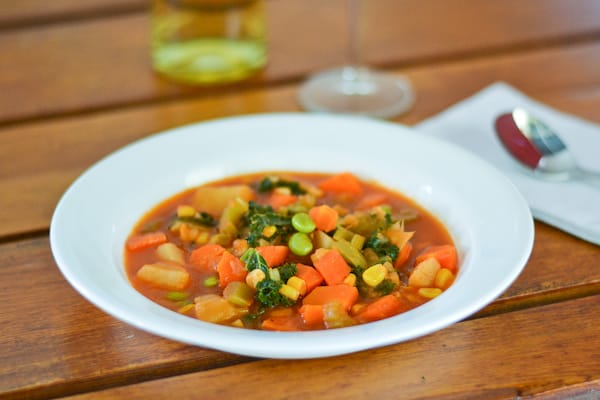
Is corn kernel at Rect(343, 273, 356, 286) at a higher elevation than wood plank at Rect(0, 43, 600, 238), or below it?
higher

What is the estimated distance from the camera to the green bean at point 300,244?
165 centimetres

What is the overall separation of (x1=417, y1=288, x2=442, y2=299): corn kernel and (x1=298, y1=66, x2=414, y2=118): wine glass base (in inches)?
35.8

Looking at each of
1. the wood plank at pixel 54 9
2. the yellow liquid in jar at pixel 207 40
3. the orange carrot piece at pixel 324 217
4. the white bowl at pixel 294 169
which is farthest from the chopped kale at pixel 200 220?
the wood plank at pixel 54 9

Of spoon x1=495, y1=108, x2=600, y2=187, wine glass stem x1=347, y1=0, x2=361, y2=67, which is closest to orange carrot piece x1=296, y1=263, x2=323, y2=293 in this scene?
spoon x1=495, y1=108, x2=600, y2=187

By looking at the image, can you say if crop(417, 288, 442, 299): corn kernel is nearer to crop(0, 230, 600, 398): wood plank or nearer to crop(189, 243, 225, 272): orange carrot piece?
crop(0, 230, 600, 398): wood plank

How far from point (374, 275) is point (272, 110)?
3.23 feet

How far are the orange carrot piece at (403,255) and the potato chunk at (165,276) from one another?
408mm

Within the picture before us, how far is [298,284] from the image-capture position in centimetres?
154

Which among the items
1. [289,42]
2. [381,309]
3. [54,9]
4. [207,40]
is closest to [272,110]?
[207,40]

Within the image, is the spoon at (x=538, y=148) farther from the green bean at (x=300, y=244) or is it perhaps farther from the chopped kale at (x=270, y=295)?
the chopped kale at (x=270, y=295)

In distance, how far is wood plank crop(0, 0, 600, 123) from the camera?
2.54m

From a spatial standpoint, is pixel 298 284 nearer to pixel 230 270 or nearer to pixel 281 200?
pixel 230 270

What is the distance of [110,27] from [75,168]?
977 mm

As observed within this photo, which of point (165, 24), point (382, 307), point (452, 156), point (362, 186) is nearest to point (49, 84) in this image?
point (165, 24)
